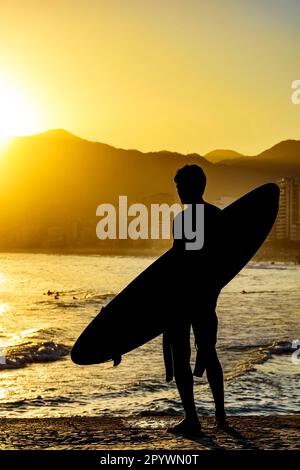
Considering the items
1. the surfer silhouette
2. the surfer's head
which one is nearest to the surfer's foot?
the surfer silhouette

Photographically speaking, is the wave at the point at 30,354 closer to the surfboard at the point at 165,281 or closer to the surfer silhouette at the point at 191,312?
the surfboard at the point at 165,281

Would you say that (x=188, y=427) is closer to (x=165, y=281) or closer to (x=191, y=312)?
(x=191, y=312)

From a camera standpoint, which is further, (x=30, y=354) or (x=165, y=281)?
(x=30, y=354)

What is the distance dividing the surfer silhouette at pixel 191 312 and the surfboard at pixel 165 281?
0.11 ft

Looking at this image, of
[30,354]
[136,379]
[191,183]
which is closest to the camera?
[191,183]

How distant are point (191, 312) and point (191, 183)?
1056 millimetres

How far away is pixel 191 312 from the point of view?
5516 millimetres

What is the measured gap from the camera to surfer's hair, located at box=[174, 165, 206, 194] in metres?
5.66

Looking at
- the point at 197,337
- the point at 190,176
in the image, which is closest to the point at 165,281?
the point at 197,337

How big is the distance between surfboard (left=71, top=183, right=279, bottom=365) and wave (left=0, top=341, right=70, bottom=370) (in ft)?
43.1

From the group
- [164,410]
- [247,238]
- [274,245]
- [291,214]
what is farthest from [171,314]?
[274,245]

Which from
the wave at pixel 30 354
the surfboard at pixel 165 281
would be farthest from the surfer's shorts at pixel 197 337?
the wave at pixel 30 354

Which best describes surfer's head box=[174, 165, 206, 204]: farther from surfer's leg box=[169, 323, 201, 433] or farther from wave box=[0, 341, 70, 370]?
wave box=[0, 341, 70, 370]
